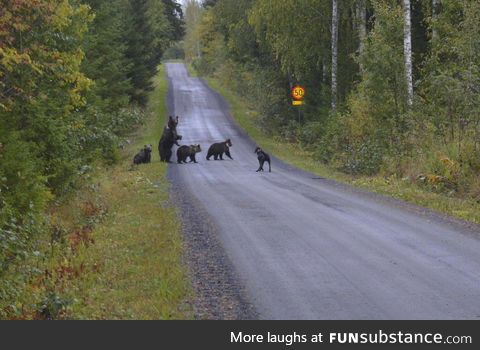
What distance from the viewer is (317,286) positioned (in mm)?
8789

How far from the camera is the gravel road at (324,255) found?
7.92 m

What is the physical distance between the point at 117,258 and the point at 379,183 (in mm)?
11998

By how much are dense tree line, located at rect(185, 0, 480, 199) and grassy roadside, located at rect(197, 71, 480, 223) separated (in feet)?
2.16

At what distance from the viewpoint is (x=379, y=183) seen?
832 inches

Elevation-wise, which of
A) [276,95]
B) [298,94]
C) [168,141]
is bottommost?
[168,141]

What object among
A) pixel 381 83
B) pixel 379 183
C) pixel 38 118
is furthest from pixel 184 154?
pixel 38 118

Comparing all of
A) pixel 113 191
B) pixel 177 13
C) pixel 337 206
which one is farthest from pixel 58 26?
pixel 177 13

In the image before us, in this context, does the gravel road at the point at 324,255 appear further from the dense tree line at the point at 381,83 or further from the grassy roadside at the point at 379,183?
the dense tree line at the point at 381,83

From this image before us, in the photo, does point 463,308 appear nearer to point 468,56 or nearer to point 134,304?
point 134,304

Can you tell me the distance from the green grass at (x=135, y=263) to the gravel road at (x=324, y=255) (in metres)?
0.36

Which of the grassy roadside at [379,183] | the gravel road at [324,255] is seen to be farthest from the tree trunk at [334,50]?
the gravel road at [324,255]

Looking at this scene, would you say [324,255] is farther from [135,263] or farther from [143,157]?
[143,157]

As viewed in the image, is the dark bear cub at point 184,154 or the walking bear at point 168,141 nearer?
the walking bear at point 168,141
